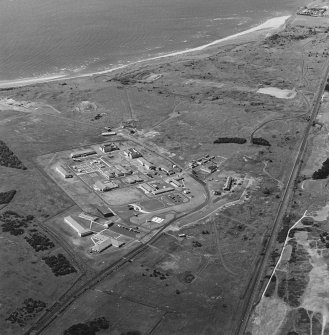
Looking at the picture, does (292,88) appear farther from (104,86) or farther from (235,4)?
(235,4)

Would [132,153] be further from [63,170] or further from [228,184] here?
[228,184]

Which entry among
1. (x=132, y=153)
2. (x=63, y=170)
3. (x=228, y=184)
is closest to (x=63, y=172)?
(x=63, y=170)

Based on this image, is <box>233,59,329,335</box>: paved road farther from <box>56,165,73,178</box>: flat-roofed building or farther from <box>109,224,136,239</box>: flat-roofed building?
<box>56,165,73,178</box>: flat-roofed building

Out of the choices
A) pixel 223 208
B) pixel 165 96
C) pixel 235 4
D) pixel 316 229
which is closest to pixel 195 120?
pixel 165 96

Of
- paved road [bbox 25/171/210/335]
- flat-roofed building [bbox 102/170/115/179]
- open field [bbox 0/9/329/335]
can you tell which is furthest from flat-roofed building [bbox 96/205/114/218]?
flat-roofed building [bbox 102/170/115/179]

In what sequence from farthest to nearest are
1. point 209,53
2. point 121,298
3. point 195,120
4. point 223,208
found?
point 209,53 < point 195,120 < point 223,208 < point 121,298

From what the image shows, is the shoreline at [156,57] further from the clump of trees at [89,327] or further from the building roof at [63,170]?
the clump of trees at [89,327]
